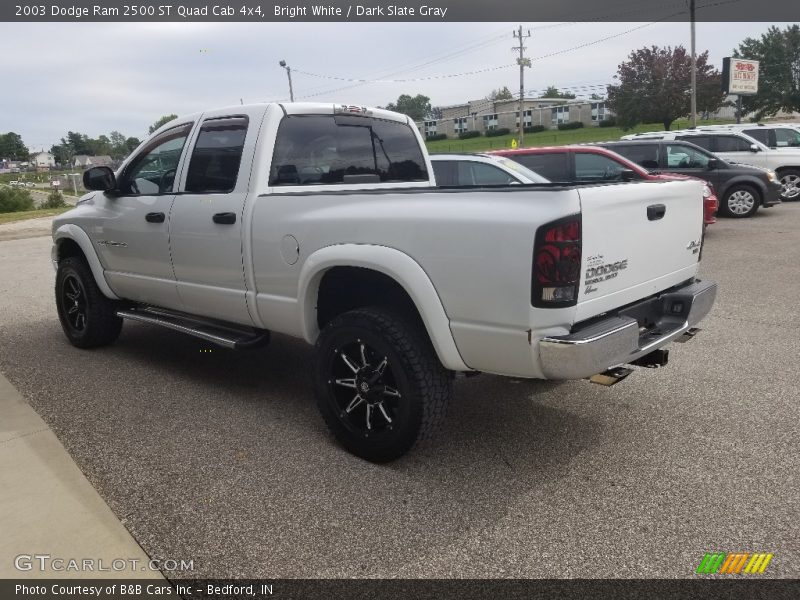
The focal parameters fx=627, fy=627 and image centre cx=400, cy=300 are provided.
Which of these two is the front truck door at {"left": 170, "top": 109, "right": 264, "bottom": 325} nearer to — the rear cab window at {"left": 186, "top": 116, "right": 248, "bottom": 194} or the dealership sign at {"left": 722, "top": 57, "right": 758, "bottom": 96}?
the rear cab window at {"left": 186, "top": 116, "right": 248, "bottom": 194}

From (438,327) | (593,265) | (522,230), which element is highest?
(522,230)

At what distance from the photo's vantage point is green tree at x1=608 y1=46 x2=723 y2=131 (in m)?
58.5

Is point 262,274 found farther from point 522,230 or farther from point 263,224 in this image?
point 522,230

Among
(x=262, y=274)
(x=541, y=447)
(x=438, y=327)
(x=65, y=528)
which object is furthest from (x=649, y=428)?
(x=65, y=528)

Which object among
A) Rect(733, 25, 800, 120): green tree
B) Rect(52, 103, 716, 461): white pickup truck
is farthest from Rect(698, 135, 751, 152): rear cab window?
Rect(733, 25, 800, 120): green tree

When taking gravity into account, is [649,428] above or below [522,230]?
below

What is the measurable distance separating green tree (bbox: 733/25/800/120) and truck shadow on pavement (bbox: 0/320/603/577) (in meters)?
74.5

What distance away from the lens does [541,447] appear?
3.51m

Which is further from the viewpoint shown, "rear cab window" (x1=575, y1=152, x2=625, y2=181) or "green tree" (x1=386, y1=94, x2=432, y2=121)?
"green tree" (x1=386, y1=94, x2=432, y2=121)

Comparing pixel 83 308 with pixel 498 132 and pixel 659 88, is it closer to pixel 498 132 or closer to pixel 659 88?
pixel 659 88

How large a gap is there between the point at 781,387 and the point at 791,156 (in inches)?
532

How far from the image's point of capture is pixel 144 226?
15.3ft

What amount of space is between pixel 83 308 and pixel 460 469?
3973 millimetres

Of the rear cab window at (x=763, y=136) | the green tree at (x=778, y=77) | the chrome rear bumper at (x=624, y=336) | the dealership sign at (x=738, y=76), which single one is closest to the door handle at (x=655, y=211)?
the chrome rear bumper at (x=624, y=336)
